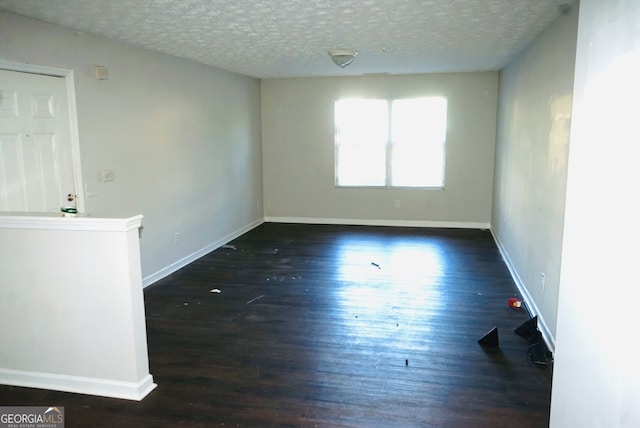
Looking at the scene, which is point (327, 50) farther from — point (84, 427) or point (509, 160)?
point (84, 427)

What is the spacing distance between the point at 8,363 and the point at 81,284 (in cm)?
75

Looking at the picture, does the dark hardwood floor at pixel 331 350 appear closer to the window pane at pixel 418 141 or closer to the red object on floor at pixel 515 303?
the red object on floor at pixel 515 303

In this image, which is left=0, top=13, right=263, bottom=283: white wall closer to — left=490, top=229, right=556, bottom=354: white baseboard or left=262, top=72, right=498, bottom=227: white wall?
left=262, top=72, right=498, bottom=227: white wall

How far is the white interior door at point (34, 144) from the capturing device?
3150 millimetres

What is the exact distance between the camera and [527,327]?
3367 mm

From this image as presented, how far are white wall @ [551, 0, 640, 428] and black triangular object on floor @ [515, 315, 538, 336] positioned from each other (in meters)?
1.64

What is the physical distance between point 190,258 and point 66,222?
9.47ft

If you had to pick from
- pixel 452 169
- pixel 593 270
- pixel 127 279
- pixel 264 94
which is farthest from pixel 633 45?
pixel 264 94

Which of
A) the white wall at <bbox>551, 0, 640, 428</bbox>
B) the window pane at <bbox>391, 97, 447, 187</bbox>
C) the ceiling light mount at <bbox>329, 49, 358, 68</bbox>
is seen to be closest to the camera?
the white wall at <bbox>551, 0, 640, 428</bbox>

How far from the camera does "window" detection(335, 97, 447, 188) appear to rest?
7.10 m

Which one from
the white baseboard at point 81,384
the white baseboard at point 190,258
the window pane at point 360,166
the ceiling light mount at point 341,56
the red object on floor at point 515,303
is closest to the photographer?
the white baseboard at point 81,384

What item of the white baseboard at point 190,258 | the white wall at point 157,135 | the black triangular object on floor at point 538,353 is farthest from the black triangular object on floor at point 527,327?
the white baseboard at point 190,258

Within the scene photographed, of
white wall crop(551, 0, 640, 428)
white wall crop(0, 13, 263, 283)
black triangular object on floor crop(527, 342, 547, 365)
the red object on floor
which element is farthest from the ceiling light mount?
black triangular object on floor crop(527, 342, 547, 365)
